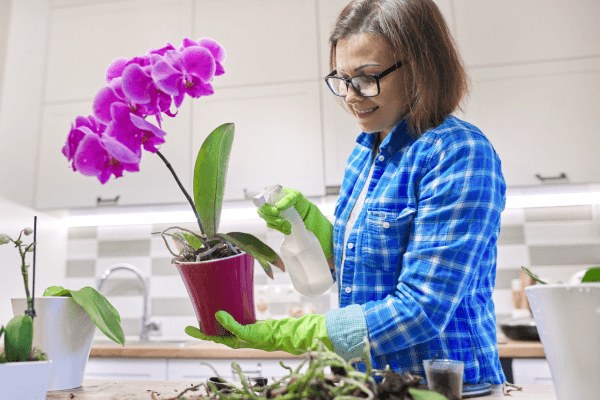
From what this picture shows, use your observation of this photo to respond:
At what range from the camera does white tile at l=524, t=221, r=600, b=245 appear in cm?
223

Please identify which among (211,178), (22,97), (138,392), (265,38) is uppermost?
(265,38)

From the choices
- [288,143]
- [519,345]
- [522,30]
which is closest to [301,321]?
[519,345]

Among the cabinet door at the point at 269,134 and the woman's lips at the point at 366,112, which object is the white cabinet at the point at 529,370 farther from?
the woman's lips at the point at 366,112

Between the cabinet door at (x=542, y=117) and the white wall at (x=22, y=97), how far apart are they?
2.11 m

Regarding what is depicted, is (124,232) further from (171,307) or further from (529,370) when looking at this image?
(529,370)

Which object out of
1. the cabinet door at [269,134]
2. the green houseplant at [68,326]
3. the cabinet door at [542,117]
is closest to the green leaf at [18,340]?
the green houseplant at [68,326]

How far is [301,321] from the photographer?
2.33ft

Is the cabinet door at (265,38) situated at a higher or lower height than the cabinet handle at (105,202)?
higher

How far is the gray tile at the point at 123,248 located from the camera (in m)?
2.58

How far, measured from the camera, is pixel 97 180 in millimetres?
2285

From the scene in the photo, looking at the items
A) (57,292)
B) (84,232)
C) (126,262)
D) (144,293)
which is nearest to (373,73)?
(57,292)

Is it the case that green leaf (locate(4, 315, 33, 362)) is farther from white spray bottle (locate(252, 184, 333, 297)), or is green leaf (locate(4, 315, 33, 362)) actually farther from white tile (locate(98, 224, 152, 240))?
white tile (locate(98, 224, 152, 240))

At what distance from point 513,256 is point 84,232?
2.28 metres

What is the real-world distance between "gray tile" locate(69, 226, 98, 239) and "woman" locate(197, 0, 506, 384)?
2.01 m
